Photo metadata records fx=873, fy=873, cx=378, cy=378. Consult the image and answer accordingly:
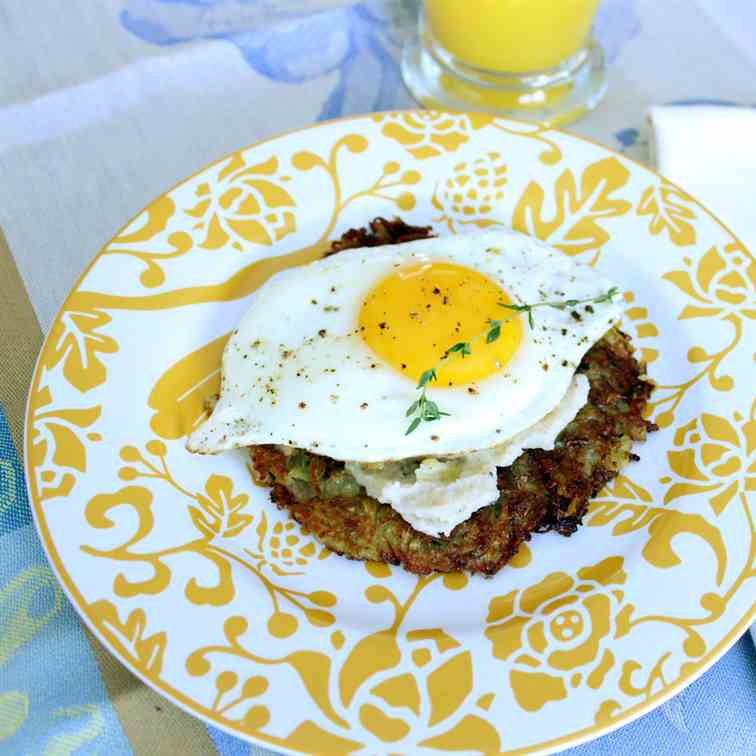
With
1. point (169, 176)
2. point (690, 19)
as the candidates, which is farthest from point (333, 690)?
point (690, 19)

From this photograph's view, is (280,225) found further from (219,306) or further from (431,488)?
(431,488)

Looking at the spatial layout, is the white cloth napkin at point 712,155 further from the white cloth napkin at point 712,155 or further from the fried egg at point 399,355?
the fried egg at point 399,355

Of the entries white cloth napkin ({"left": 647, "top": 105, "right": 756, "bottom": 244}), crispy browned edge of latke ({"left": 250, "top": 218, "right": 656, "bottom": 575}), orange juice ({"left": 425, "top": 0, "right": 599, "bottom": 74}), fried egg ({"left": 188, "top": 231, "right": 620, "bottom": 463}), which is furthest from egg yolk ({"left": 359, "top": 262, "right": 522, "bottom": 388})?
orange juice ({"left": 425, "top": 0, "right": 599, "bottom": 74})

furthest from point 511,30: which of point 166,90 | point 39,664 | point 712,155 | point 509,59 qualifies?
point 39,664

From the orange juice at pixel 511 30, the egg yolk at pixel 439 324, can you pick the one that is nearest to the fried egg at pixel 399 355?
the egg yolk at pixel 439 324

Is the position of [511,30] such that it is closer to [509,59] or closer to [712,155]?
[509,59]

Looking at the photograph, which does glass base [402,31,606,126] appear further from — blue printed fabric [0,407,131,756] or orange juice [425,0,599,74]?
blue printed fabric [0,407,131,756]
